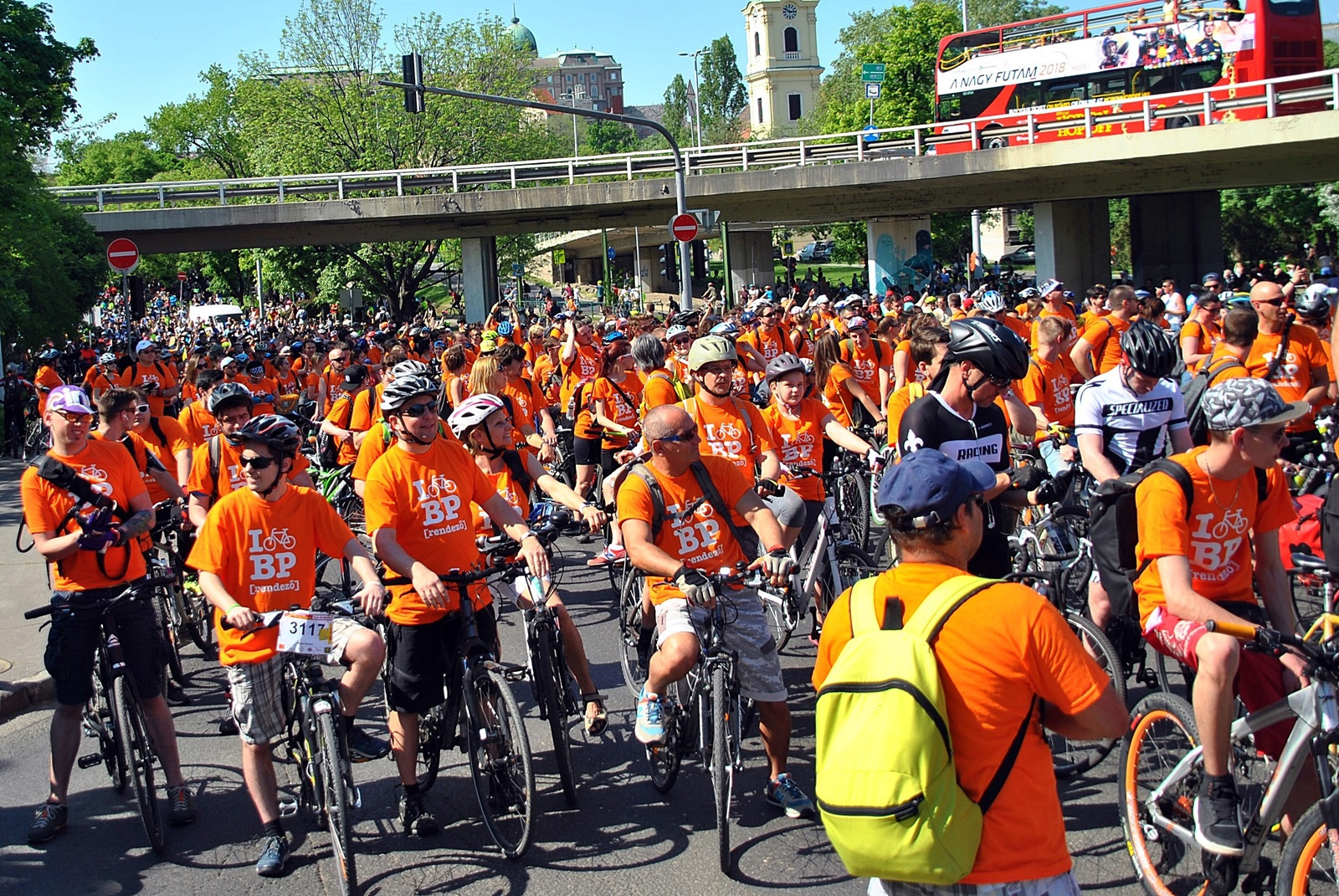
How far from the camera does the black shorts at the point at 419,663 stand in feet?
18.9

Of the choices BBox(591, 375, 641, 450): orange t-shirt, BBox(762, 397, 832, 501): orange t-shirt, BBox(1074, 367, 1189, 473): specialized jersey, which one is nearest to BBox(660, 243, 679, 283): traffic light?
BBox(591, 375, 641, 450): orange t-shirt

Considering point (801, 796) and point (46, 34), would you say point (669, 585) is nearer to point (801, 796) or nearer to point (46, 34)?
point (801, 796)

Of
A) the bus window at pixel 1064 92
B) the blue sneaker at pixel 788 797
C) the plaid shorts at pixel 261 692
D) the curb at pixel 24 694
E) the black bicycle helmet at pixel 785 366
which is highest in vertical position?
the bus window at pixel 1064 92

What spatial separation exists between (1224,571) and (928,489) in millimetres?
2127

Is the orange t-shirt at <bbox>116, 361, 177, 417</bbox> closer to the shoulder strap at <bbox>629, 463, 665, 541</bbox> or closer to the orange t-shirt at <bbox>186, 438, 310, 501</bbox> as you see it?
the orange t-shirt at <bbox>186, 438, 310, 501</bbox>

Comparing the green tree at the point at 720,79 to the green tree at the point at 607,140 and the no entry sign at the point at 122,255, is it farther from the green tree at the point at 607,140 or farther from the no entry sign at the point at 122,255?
the no entry sign at the point at 122,255

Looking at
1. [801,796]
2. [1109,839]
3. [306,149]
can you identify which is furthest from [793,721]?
[306,149]

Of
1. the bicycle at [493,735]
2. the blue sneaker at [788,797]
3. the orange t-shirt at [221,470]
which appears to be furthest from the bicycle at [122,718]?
the blue sneaker at [788,797]

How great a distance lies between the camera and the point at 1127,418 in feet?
20.9

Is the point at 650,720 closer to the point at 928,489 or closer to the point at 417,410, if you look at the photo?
the point at 417,410

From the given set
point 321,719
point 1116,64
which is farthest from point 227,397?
point 1116,64

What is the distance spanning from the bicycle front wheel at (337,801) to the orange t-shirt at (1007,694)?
2.90 metres

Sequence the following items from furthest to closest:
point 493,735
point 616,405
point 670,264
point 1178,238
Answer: point 1178,238 → point 670,264 → point 616,405 → point 493,735

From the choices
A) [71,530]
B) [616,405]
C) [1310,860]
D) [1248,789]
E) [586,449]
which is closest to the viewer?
[1310,860]
